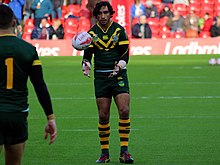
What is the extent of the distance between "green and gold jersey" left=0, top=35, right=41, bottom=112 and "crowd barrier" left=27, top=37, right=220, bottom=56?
26.6m

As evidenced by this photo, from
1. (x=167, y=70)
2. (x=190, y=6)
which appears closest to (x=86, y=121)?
(x=167, y=70)

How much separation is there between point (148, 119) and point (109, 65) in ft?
16.1

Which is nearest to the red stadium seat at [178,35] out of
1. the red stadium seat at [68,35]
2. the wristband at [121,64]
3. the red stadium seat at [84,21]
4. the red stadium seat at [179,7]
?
the red stadium seat at [179,7]

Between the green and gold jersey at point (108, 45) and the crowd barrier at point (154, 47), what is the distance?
22.8 m

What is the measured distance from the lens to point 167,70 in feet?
84.0

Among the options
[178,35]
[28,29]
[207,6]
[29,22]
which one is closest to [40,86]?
[178,35]

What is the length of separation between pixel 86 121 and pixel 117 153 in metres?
3.80

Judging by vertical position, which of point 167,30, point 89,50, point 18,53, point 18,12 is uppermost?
point 18,53

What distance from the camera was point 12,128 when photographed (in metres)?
6.70

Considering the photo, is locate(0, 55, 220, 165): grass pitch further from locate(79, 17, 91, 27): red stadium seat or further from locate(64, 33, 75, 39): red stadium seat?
locate(79, 17, 91, 27): red stadium seat

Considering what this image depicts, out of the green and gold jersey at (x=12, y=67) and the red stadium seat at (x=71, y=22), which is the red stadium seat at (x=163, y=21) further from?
the green and gold jersey at (x=12, y=67)

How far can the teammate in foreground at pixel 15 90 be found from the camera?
668 cm

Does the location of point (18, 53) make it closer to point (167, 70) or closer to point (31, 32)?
point (167, 70)

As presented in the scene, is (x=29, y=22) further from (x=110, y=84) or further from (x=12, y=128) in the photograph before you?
(x=12, y=128)
